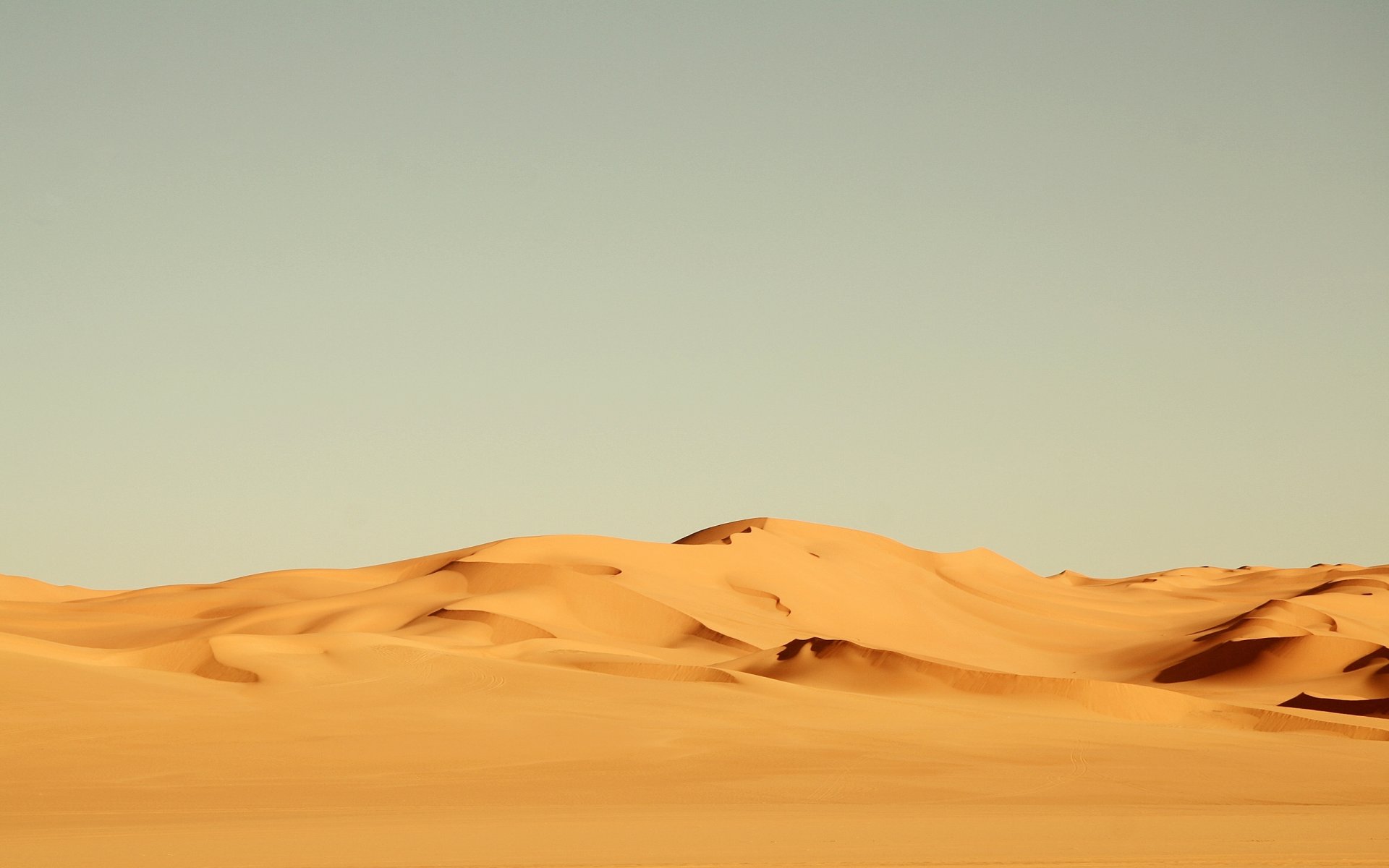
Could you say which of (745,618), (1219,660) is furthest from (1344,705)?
(745,618)

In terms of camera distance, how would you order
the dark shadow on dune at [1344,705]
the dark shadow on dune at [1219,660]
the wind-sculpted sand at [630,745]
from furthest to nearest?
the dark shadow on dune at [1219,660] → the dark shadow on dune at [1344,705] → the wind-sculpted sand at [630,745]

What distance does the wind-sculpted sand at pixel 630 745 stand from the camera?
14836mm

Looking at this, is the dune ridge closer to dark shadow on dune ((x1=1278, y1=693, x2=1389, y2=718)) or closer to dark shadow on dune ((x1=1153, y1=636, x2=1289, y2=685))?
dark shadow on dune ((x1=1153, y1=636, x2=1289, y2=685))

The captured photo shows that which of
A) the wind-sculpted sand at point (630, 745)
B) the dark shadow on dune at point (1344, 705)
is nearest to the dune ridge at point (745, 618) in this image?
the wind-sculpted sand at point (630, 745)

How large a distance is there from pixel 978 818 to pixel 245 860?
7753mm

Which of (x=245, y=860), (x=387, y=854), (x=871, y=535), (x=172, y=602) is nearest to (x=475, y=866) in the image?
(x=387, y=854)

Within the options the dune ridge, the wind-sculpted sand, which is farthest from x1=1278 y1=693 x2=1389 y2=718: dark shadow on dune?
the dune ridge

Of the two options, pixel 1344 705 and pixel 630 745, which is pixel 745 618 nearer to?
pixel 1344 705

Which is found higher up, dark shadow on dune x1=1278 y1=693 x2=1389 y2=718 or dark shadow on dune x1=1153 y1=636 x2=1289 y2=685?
dark shadow on dune x1=1153 y1=636 x2=1289 y2=685

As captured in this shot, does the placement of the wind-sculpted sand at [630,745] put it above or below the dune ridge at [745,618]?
below

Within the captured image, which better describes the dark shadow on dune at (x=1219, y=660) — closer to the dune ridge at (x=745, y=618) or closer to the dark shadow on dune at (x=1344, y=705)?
the dune ridge at (x=745, y=618)

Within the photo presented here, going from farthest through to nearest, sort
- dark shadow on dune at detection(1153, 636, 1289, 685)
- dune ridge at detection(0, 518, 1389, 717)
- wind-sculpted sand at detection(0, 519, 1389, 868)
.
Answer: dark shadow on dune at detection(1153, 636, 1289, 685) → dune ridge at detection(0, 518, 1389, 717) → wind-sculpted sand at detection(0, 519, 1389, 868)

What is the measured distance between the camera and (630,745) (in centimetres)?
2356

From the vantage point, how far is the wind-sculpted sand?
14.8 metres
